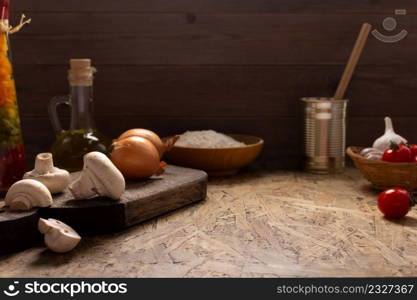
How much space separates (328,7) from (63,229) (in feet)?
3.22

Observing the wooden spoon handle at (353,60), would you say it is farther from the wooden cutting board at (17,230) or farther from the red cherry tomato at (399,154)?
the wooden cutting board at (17,230)

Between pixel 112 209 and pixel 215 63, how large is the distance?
0.68m

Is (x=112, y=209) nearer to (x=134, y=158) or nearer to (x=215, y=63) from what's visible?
(x=134, y=158)

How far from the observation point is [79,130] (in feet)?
4.36

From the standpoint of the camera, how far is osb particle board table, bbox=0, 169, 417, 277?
896 millimetres

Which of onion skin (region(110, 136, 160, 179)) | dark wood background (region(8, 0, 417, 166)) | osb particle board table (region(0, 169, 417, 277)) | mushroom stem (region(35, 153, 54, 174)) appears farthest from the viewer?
dark wood background (region(8, 0, 417, 166))

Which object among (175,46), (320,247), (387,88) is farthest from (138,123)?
(320,247)

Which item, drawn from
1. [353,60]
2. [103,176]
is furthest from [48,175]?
[353,60]

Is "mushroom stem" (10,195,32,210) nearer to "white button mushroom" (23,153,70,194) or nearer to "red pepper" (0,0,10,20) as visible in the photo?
"white button mushroom" (23,153,70,194)

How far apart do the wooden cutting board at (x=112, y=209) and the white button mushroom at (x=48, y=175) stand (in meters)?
0.02

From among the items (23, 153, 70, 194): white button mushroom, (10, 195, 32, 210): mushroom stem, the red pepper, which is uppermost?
the red pepper

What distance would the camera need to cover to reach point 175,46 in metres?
1.61

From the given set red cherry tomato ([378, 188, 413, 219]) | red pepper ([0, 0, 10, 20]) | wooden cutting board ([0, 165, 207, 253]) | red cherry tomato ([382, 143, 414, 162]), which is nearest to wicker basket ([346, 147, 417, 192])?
red cherry tomato ([382, 143, 414, 162])

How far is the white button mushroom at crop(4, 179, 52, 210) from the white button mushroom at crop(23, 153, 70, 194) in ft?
0.22
